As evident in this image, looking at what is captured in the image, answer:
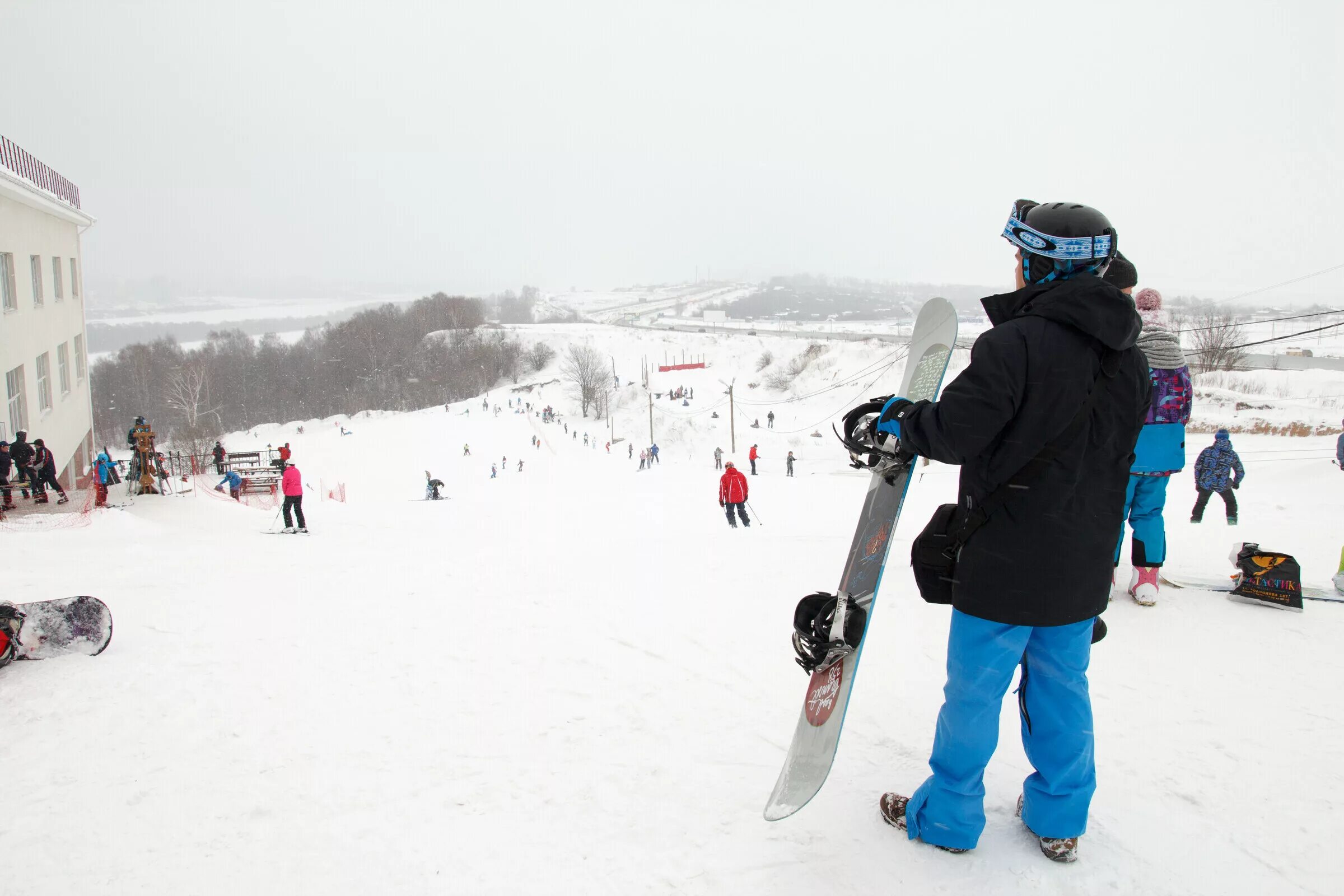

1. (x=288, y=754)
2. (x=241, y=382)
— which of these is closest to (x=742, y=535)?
(x=288, y=754)

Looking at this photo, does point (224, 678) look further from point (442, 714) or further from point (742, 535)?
point (742, 535)

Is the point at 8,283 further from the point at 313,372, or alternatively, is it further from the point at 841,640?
the point at 313,372

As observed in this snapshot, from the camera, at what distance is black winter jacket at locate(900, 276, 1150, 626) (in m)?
1.90

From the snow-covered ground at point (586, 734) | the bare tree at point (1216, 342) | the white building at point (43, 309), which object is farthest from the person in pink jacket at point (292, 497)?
the bare tree at point (1216, 342)

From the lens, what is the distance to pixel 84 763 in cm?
288

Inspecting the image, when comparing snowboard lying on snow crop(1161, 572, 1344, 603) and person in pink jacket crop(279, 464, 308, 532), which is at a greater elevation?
snowboard lying on snow crop(1161, 572, 1344, 603)

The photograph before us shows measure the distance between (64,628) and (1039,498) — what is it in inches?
189

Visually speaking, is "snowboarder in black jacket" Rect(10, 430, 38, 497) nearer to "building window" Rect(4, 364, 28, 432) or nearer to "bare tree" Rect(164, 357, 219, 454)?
"building window" Rect(4, 364, 28, 432)

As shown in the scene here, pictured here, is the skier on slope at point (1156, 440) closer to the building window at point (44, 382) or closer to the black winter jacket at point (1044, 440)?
the black winter jacket at point (1044, 440)

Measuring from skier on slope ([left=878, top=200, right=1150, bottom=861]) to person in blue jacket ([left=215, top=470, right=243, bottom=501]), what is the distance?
22.7m

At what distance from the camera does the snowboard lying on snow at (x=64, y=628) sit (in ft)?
12.3

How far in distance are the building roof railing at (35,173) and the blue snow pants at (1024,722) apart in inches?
769

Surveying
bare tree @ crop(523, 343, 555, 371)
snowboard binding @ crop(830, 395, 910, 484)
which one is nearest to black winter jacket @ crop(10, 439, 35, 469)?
snowboard binding @ crop(830, 395, 910, 484)

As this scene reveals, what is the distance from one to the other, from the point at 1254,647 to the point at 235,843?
15.2 feet
